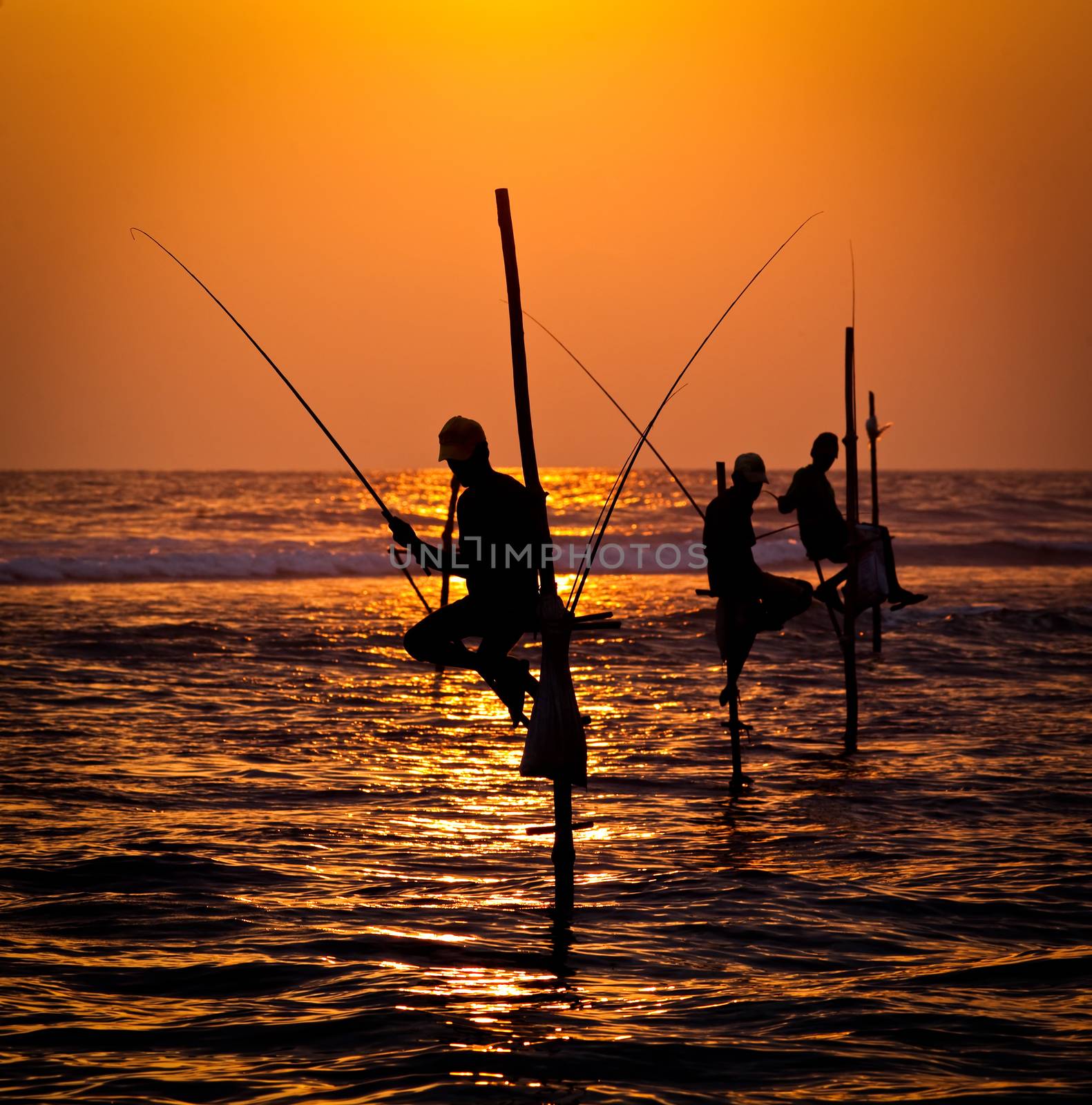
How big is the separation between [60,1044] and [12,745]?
6853mm

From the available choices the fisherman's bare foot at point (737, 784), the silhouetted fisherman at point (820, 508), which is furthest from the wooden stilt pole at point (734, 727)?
the silhouetted fisherman at point (820, 508)

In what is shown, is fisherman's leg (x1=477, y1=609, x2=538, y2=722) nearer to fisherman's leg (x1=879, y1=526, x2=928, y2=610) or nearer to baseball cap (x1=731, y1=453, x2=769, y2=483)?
baseball cap (x1=731, y1=453, x2=769, y2=483)

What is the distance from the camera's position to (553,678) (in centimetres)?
708

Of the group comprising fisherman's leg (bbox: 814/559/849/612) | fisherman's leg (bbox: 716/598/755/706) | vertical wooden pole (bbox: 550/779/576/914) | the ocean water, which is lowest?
the ocean water

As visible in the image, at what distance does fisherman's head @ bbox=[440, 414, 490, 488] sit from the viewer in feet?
22.4

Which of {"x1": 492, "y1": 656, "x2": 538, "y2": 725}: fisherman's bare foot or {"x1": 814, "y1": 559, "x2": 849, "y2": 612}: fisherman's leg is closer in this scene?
{"x1": 492, "y1": 656, "x2": 538, "y2": 725}: fisherman's bare foot

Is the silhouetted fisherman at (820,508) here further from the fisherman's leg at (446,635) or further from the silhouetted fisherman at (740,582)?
the fisherman's leg at (446,635)

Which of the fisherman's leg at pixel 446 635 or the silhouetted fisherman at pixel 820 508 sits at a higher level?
the silhouetted fisherman at pixel 820 508

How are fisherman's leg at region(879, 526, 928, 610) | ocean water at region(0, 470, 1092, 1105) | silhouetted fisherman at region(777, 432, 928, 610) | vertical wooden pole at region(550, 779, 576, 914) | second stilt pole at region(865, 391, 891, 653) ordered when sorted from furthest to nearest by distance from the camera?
1. second stilt pole at region(865, 391, 891, 653)
2. fisherman's leg at region(879, 526, 928, 610)
3. silhouetted fisherman at region(777, 432, 928, 610)
4. vertical wooden pole at region(550, 779, 576, 914)
5. ocean water at region(0, 470, 1092, 1105)

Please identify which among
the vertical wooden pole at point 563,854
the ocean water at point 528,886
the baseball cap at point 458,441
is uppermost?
the baseball cap at point 458,441

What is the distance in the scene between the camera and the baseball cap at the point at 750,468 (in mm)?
10148

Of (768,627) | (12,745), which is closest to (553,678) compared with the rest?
(768,627)

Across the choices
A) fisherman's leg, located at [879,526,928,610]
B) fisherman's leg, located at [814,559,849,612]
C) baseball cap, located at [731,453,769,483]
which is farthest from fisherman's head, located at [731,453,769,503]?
fisherman's leg, located at [879,526,928,610]

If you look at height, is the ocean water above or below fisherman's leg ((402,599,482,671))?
below
